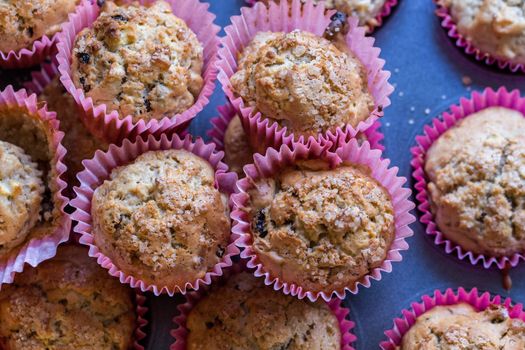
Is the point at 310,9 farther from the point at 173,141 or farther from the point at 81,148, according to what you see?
the point at 81,148

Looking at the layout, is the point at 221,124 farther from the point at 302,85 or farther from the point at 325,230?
the point at 325,230

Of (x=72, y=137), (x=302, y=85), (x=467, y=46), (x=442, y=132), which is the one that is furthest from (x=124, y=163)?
(x=467, y=46)

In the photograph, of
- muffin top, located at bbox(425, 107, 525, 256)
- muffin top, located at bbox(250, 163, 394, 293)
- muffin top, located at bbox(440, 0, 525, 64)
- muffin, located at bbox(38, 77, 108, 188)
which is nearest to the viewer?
muffin top, located at bbox(250, 163, 394, 293)

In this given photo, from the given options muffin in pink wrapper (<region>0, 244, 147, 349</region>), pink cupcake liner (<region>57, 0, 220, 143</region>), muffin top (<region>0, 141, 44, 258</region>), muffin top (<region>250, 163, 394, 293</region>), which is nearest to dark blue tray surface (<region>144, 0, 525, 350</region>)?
muffin in pink wrapper (<region>0, 244, 147, 349</region>)

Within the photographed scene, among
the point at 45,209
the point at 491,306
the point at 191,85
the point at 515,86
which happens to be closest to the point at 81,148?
the point at 45,209

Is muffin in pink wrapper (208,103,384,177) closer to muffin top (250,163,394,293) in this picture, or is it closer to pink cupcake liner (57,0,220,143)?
pink cupcake liner (57,0,220,143)
